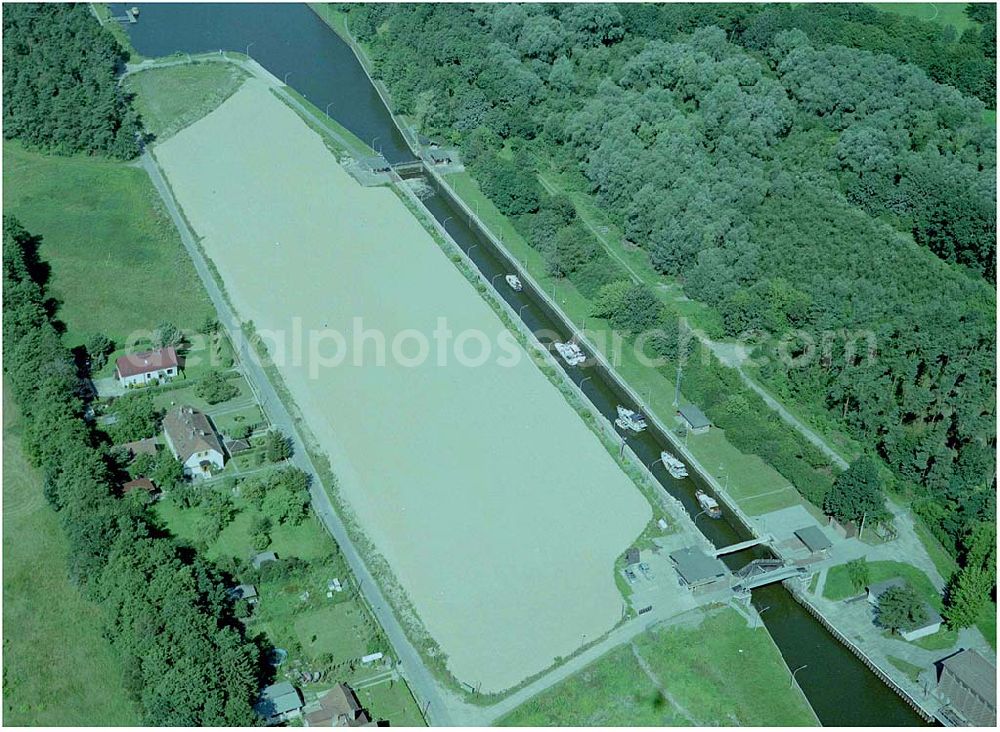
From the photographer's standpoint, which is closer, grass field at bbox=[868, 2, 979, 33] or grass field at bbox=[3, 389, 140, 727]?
grass field at bbox=[3, 389, 140, 727]

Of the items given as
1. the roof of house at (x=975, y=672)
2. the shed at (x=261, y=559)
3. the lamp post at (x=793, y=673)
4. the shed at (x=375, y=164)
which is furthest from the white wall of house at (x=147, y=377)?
the roof of house at (x=975, y=672)

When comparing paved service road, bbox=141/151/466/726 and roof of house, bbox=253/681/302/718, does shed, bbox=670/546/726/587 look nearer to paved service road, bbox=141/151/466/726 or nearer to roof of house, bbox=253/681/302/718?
paved service road, bbox=141/151/466/726

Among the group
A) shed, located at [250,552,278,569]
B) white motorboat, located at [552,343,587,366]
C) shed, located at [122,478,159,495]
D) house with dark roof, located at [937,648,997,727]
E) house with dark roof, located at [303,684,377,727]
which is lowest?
shed, located at [122,478,159,495]

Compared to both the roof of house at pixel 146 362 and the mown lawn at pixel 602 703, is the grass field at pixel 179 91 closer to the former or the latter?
the roof of house at pixel 146 362

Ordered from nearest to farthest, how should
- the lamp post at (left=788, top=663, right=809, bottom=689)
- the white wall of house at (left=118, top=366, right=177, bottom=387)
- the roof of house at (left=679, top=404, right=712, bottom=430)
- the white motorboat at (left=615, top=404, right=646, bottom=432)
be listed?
the lamp post at (left=788, top=663, right=809, bottom=689), the roof of house at (left=679, top=404, right=712, bottom=430), the white motorboat at (left=615, top=404, right=646, bottom=432), the white wall of house at (left=118, top=366, right=177, bottom=387)

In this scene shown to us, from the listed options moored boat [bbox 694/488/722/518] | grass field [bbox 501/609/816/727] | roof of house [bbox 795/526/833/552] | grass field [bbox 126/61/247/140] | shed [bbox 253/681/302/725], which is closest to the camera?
shed [bbox 253/681/302/725]

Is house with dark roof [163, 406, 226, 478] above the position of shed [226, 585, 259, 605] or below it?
above

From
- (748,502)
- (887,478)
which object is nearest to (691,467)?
(748,502)

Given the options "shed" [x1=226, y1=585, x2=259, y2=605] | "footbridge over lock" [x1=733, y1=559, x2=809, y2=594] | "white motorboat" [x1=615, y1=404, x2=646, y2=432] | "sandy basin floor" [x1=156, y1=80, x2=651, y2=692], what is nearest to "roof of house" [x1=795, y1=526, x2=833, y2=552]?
"footbridge over lock" [x1=733, y1=559, x2=809, y2=594]
